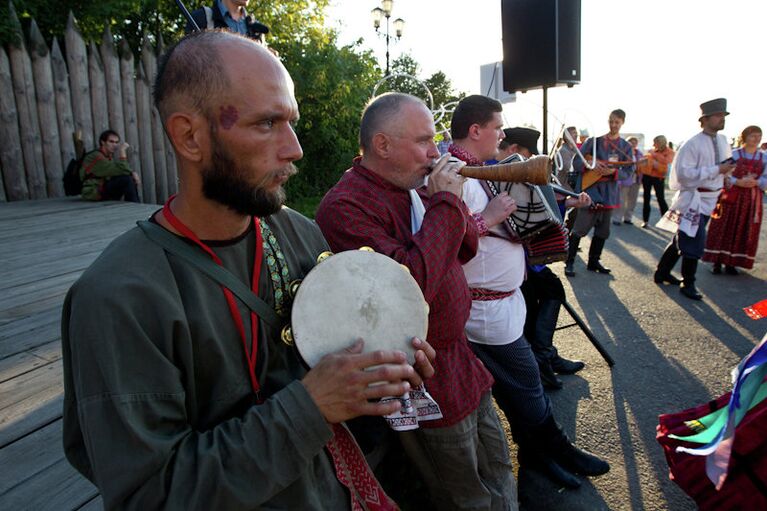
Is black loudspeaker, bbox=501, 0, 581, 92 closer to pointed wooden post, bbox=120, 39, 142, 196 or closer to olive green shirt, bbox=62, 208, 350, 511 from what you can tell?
olive green shirt, bbox=62, 208, 350, 511

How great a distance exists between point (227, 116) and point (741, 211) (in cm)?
684

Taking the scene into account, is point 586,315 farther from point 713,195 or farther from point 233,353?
point 233,353

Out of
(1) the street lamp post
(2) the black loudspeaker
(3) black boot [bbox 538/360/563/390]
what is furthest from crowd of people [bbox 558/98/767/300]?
(1) the street lamp post

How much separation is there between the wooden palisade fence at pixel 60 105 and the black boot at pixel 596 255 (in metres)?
6.49

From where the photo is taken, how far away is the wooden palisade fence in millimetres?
5754

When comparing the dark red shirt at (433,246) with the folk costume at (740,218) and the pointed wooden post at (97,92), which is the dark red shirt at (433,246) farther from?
the pointed wooden post at (97,92)

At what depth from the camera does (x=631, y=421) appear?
300 cm

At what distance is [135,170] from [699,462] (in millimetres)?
7238

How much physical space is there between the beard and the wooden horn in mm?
948

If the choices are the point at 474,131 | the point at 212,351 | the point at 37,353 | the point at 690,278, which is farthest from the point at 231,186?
the point at 690,278

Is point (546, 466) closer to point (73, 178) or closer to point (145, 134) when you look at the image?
point (73, 178)

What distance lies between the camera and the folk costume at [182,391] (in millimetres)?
856

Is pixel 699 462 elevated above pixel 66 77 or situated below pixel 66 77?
below

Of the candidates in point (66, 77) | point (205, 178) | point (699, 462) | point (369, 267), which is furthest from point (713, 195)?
point (66, 77)
